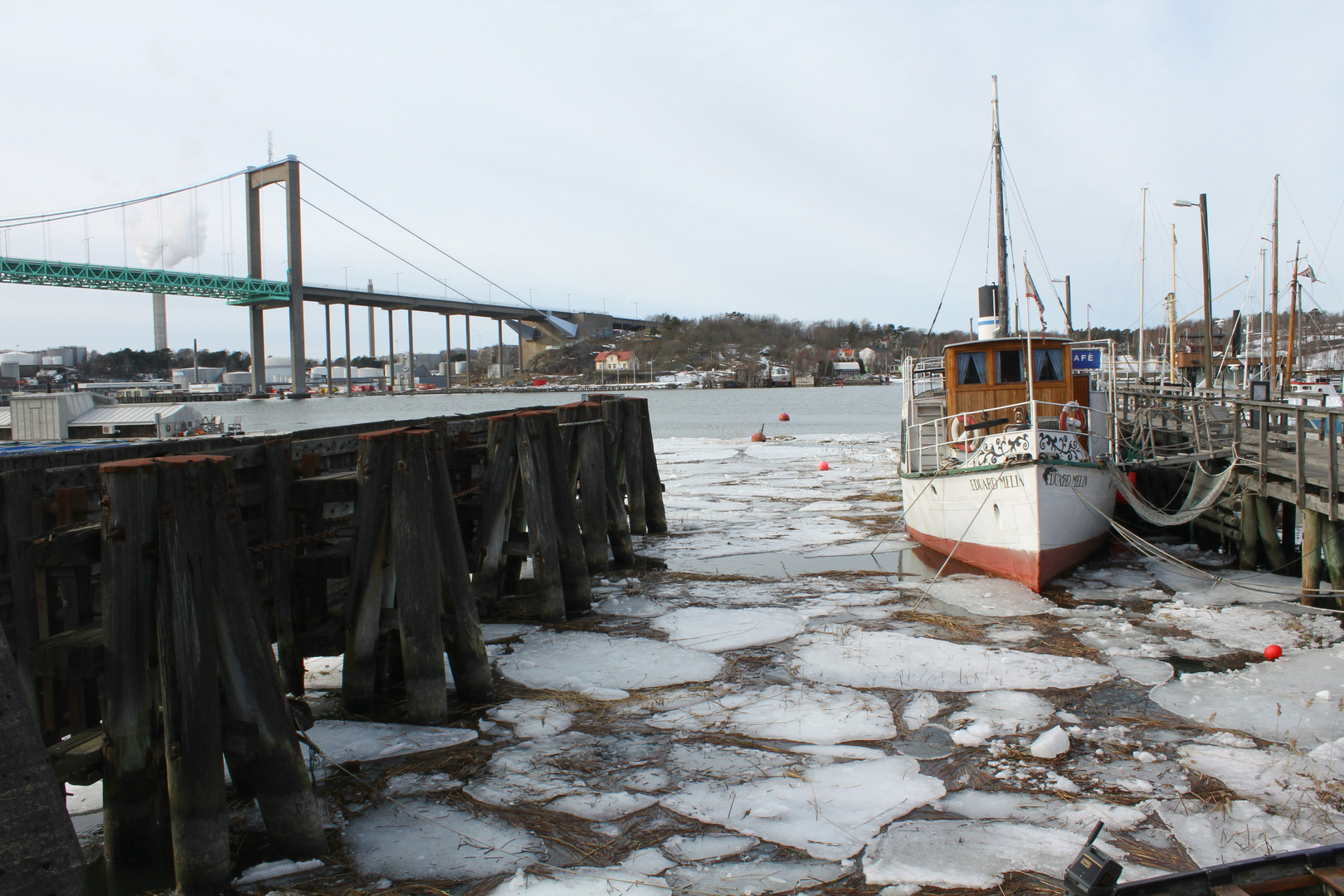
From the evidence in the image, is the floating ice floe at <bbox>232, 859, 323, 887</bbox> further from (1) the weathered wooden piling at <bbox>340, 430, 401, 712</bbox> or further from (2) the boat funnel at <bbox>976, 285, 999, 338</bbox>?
(2) the boat funnel at <bbox>976, 285, 999, 338</bbox>

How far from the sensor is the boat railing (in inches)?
421

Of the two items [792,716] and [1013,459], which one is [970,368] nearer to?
[1013,459]

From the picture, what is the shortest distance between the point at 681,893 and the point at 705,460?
24.1m

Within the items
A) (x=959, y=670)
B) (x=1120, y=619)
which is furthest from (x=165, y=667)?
(x=1120, y=619)

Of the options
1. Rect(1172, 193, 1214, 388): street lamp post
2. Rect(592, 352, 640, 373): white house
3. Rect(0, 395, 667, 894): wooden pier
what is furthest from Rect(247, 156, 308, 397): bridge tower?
Rect(0, 395, 667, 894): wooden pier

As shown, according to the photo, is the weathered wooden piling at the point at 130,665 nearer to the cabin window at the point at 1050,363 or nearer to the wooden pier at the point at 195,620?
the wooden pier at the point at 195,620

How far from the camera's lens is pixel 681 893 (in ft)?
13.3

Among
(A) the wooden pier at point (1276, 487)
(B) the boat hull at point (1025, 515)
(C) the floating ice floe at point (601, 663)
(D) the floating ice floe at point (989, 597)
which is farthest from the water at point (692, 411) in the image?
(A) the wooden pier at point (1276, 487)

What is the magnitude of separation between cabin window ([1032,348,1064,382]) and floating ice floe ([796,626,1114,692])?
669 centimetres

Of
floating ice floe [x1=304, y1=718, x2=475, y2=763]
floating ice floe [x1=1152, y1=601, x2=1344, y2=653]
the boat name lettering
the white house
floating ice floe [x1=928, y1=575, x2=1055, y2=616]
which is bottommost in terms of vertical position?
floating ice floe [x1=928, y1=575, x2=1055, y2=616]

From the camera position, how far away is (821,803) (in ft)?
16.1

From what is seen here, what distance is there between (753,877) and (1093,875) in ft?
5.38

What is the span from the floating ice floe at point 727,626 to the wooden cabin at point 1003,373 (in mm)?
5819

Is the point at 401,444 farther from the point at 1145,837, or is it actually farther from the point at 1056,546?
the point at 1056,546
